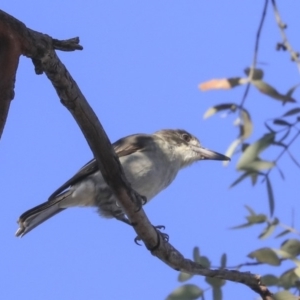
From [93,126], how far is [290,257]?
1.41 meters

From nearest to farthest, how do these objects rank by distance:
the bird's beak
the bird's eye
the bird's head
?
the bird's head, the bird's beak, the bird's eye

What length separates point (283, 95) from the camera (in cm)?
212

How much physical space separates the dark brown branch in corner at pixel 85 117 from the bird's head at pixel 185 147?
369 cm

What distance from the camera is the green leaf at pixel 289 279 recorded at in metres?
2.36

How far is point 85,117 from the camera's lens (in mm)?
3521

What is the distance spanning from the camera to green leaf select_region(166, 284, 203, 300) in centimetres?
288

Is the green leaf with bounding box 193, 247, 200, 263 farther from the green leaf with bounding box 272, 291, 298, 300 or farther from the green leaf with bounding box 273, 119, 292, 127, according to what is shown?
the green leaf with bounding box 273, 119, 292, 127

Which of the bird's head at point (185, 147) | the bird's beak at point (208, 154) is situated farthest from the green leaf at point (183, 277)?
the bird's beak at point (208, 154)

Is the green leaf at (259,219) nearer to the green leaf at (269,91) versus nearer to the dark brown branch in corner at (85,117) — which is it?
the green leaf at (269,91)

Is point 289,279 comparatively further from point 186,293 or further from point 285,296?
point 186,293

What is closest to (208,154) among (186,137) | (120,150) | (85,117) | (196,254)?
(186,137)

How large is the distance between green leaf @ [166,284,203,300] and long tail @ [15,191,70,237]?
12.6 feet

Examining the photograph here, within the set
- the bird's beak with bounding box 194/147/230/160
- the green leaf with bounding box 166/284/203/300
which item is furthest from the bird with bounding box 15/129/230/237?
the green leaf with bounding box 166/284/203/300

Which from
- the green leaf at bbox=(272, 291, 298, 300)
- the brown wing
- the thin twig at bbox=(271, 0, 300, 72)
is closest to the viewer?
the thin twig at bbox=(271, 0, 300, 72)
